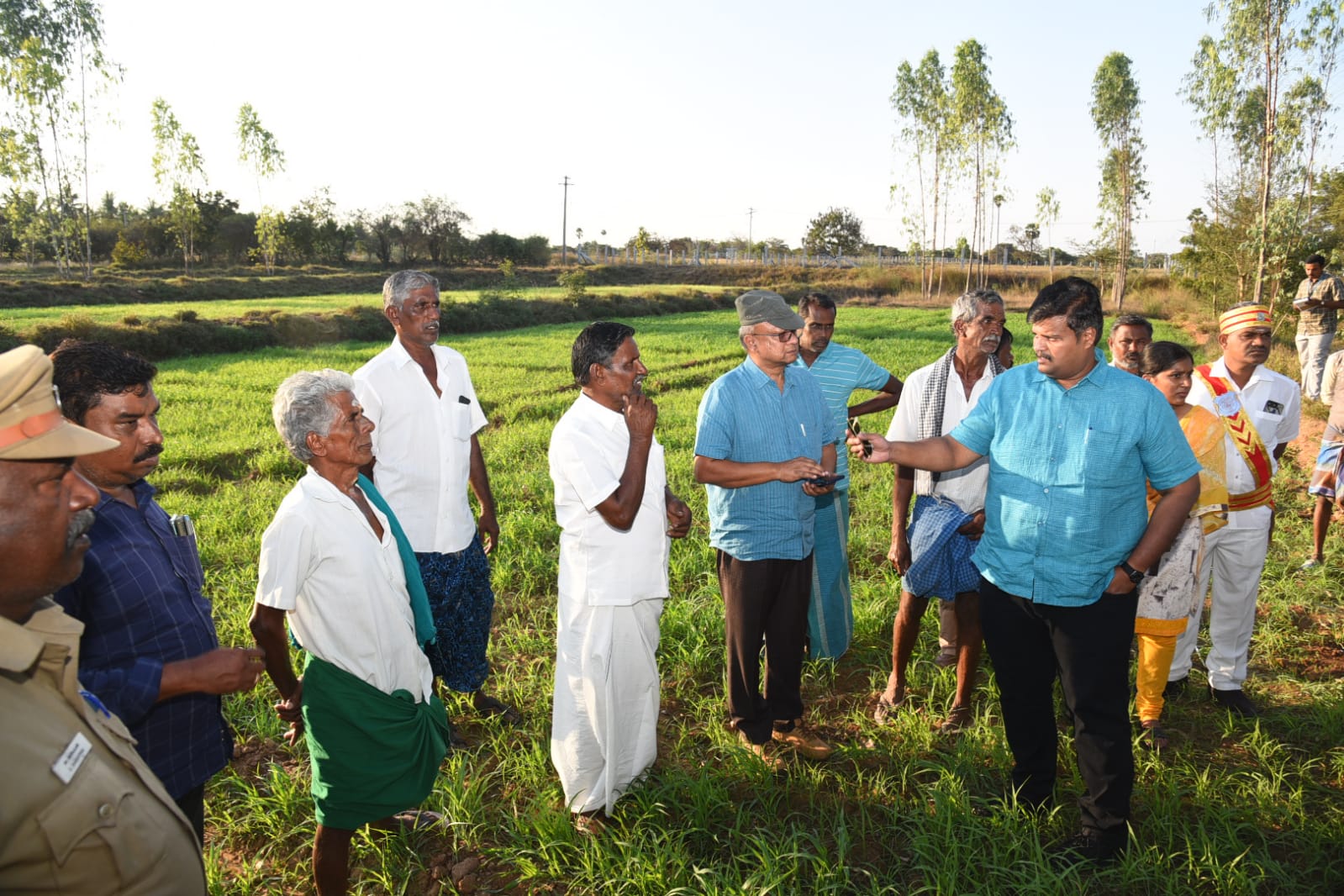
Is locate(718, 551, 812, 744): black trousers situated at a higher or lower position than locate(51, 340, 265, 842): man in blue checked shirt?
lower

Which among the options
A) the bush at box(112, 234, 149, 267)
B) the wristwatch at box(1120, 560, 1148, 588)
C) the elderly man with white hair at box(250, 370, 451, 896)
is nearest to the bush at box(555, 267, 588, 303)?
the bush at box(112, 234, 149, 267)

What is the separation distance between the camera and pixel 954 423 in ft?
12.5

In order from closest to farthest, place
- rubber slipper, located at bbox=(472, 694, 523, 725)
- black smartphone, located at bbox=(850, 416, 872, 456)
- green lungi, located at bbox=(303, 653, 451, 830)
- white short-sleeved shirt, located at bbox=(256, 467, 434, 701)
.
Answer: white short-sleeved shirt, located at bbox=(256, 467, 434, 701)
green lungi, located at bbox=(303, 653, 451, 830)
black smartphone, located at bbox=(850, 416, 872, 456)
rubber slipper, located at bbox=(472, 694, 523, 725)

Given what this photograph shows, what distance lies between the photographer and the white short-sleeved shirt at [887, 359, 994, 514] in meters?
3.76

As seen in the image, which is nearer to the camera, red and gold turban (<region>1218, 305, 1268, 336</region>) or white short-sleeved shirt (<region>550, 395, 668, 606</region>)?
white short-sleeved shirt (<region>550, 395, 668, 606</region>)

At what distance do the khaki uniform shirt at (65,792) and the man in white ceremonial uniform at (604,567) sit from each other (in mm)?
1510

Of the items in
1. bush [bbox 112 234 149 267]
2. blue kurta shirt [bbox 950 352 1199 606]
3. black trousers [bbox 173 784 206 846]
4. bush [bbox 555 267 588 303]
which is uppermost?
bush [bbox 112 234 149 267]

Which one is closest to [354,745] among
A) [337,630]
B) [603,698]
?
[337,630]

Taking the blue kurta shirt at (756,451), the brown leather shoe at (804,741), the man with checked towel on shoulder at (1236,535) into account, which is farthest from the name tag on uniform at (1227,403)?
the brown leather shoe at (804,741)

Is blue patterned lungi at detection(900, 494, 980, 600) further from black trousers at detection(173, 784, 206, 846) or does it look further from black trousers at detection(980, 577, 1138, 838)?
black trousers at detection(173, 784, 206, 846)

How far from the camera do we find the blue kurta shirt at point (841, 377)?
4168mm

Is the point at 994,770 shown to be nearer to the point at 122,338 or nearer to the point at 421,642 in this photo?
the point at 421,642

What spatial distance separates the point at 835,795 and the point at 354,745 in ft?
5.97

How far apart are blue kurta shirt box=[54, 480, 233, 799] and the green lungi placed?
275 mm
